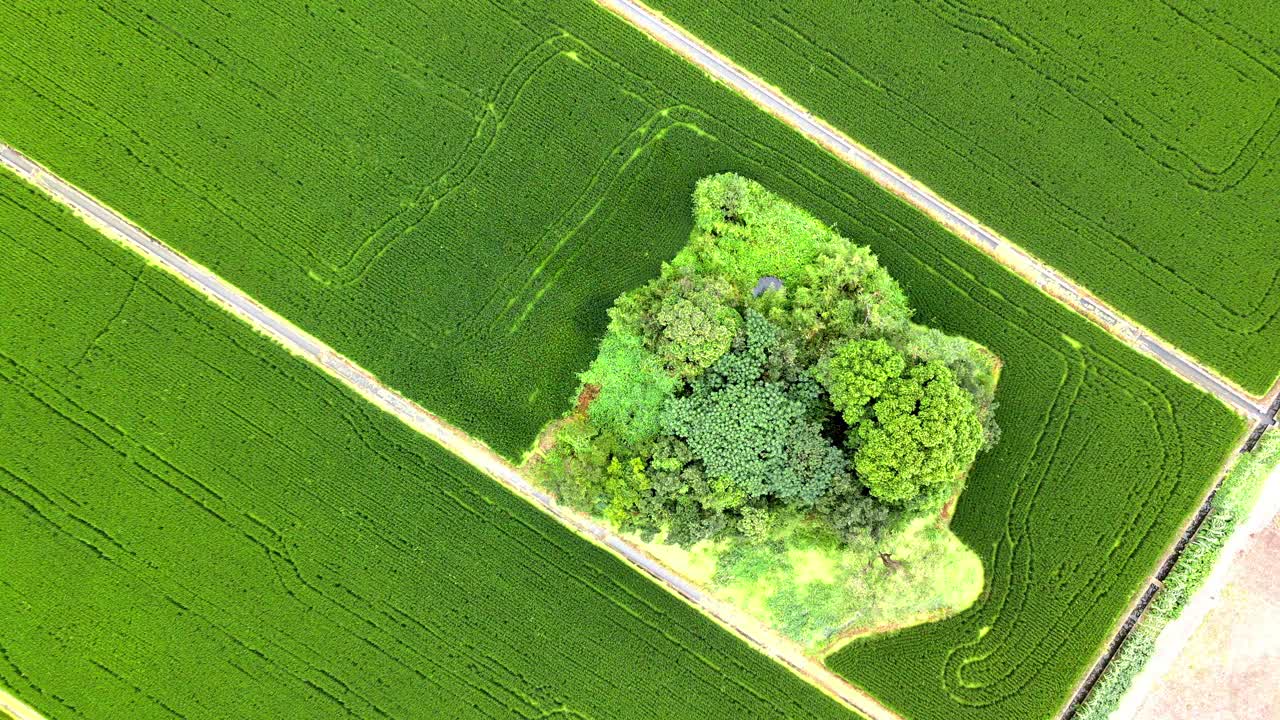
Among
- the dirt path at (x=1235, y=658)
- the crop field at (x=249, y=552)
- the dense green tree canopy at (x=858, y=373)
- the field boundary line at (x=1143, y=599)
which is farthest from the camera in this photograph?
the field boundary line at (x=1143, y=599)

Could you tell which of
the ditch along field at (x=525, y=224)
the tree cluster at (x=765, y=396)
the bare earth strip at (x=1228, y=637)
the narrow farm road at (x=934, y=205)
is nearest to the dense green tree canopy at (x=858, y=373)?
the tree cluster at (x=765, y=396)

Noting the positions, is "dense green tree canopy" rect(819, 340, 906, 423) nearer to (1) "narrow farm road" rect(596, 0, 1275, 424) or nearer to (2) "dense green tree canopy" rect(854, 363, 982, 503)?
(2) "dense green tree canopy" rect(854, 363, 982, 503)

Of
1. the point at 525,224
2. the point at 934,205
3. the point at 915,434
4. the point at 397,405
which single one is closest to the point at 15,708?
the point at 397,405

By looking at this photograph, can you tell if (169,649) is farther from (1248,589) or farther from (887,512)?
(1248,589)

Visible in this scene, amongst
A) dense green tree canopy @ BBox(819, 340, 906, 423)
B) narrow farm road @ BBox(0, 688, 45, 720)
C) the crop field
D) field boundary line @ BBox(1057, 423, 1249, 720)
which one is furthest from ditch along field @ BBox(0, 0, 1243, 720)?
narrow farm road @ BBox(0, 688, 45, 720)

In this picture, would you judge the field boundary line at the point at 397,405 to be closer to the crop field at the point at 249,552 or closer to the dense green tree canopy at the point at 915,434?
the crop field at the point at 249,552

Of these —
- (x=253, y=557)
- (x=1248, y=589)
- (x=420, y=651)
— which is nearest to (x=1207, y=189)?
(x=1248, y=589)
